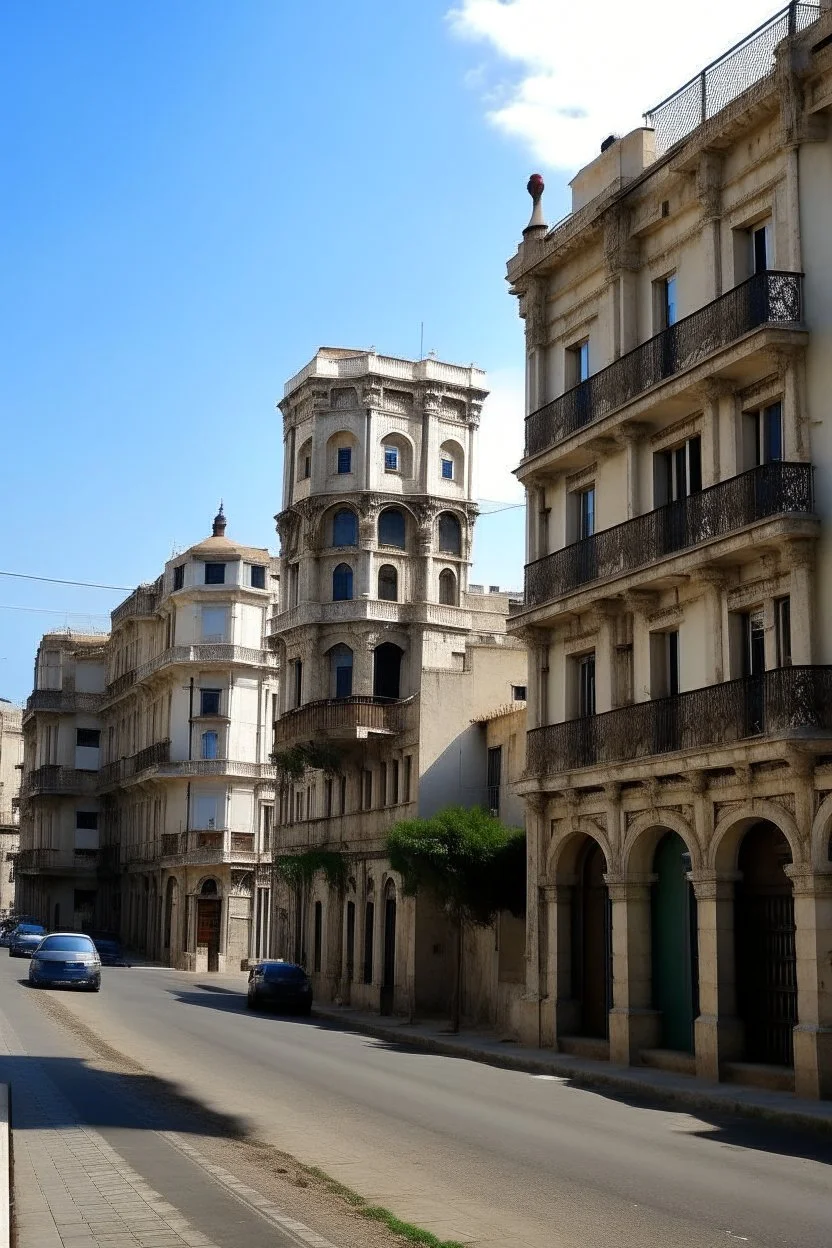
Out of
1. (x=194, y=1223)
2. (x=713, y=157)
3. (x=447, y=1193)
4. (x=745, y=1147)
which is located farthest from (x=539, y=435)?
(x=194, y=1223)


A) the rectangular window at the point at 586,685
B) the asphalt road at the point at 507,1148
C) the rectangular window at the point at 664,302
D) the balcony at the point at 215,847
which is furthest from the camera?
the balcony at the point at 215,847

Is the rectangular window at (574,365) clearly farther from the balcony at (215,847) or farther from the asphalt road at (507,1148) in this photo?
the balcony at (215,847)

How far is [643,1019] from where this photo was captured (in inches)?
1124

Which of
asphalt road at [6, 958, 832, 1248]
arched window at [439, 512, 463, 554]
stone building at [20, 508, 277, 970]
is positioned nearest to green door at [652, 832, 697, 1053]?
asphalt road at [6, 958, 832, 1248]

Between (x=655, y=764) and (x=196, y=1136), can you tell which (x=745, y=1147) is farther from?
(x=655, y=764)

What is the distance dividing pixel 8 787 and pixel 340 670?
8603 centimetres

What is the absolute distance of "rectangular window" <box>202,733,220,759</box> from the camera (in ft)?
248

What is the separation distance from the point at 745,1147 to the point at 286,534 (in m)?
40.7

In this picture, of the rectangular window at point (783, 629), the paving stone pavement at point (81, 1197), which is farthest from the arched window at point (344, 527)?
the paving stone pavement at point (81, 1197)

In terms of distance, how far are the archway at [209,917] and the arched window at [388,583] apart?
25.1 m

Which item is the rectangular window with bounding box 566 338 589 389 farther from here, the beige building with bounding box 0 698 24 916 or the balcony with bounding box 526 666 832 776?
the beige building with bounding box 0 698 24 916

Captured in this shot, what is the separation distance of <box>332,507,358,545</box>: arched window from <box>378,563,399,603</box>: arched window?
4.86ft

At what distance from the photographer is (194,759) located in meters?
75.4

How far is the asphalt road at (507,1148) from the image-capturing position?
39.7 ft
